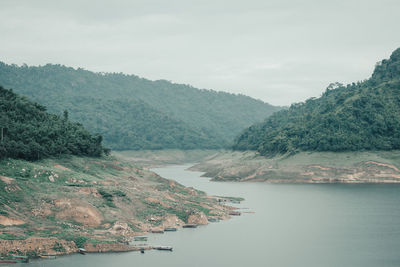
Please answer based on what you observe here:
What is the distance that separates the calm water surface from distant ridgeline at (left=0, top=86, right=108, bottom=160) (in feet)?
82.2

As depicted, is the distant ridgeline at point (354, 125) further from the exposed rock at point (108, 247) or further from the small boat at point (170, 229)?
the exposed rock at point (108, 247)

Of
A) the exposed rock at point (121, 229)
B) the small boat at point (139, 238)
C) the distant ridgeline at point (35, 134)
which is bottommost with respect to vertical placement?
the small boat at point (139, 238)

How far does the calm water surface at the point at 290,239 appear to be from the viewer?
52531 millimetres

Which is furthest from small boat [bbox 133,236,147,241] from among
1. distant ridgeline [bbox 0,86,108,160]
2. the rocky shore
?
the rocky shore

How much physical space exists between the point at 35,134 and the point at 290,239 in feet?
135

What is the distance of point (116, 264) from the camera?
165ft

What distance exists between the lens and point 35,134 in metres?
84.4

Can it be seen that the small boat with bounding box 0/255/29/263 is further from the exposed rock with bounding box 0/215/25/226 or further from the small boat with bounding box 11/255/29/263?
the exposed rock with bounding box 0/215/25/226

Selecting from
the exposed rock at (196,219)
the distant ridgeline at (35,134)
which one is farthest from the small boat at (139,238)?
the distant ridgeline at (35,134)

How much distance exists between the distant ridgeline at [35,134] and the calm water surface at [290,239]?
82.2ft

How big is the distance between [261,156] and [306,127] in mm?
14376

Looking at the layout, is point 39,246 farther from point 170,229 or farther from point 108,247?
point 170,229

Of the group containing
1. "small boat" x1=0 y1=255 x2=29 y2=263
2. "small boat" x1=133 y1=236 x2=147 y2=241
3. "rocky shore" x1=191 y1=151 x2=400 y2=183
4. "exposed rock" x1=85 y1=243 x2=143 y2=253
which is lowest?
"small boat" x1=0 y1=255 x2=29 y2=263

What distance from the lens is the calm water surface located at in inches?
2068
